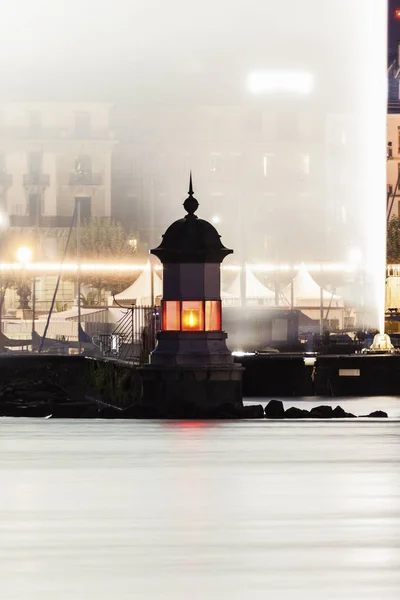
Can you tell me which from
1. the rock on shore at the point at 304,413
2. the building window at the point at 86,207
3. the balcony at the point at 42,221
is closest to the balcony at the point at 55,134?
the building window at the point at 86,207

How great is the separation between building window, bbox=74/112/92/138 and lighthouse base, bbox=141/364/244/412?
383 ft

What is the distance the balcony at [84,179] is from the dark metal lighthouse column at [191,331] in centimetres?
11160

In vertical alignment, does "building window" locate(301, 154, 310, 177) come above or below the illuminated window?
above

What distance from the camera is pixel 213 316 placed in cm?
3847

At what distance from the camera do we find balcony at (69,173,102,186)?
14975cm

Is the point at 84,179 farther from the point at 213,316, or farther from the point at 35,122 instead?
the point at 213,316

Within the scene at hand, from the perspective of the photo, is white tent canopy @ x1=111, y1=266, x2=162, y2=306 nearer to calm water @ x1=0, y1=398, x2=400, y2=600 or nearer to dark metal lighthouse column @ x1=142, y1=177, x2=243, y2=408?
dark metal lighthouse column @ x1=142, y1=177, x2=243, y2=408

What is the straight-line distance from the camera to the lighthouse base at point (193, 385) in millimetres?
37812

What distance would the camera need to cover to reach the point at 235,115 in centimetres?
16162

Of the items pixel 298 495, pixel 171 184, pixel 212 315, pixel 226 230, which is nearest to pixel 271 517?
pixel 298 495

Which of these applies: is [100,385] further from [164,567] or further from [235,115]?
[235,115]

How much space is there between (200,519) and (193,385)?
718 inches

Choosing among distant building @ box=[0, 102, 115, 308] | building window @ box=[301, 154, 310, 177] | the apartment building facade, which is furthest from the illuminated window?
building window @ box=[301, 154, 310, 177]

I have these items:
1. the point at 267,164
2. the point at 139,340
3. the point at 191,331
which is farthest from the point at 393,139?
the point at 191,331
